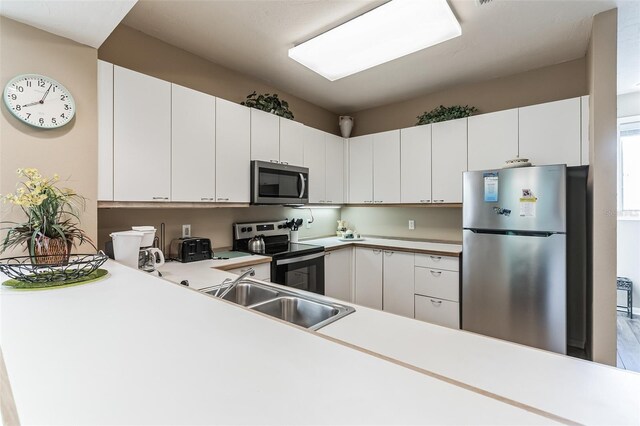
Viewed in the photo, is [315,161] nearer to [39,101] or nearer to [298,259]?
[298,259]

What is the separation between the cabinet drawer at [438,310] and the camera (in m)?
2.77

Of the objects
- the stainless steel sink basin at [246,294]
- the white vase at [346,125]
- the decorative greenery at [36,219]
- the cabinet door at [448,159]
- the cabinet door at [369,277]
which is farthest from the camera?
the white vase at [346,125]

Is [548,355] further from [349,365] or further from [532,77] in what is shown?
[532,77]

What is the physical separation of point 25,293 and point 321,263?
221 cm

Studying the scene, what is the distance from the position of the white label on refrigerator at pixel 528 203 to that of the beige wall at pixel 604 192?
0.34 m

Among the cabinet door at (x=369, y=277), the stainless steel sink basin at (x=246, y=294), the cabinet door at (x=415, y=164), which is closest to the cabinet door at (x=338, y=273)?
the cabinet door at (x=369, y=277)

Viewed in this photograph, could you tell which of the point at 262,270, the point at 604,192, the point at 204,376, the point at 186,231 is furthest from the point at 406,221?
the point at 204,376

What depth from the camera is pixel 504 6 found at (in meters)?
1.99

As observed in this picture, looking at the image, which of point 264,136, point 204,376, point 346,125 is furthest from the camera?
point 346,125

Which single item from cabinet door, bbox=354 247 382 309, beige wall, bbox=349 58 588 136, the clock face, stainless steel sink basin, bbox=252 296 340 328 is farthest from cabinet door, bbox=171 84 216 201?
beige wall, bbox=349 58 588 136

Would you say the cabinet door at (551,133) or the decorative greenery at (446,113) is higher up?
the decorative greenery at (446,113)

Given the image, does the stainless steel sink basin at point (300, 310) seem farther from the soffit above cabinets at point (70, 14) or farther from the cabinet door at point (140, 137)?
the soffit above cabinets at point (70, 14)

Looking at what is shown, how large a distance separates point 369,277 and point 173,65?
2793 mm

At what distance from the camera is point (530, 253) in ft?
7.45
